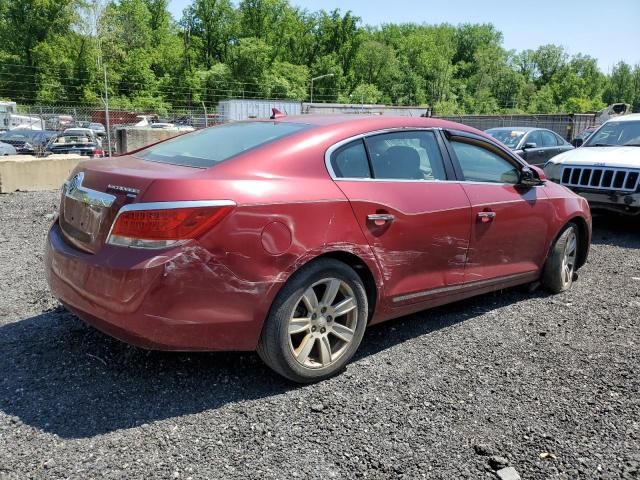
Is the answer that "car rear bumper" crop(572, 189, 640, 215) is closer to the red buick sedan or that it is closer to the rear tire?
the rear tire

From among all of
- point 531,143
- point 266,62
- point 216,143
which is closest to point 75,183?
point 216,143

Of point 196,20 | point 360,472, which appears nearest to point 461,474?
point 360,472

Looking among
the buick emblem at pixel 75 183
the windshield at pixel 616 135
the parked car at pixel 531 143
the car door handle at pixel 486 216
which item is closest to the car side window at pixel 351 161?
the car door handle at pixel 486 216

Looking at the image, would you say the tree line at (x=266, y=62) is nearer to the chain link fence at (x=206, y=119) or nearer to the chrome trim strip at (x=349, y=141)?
the chain link fence at (x=206, y=119)

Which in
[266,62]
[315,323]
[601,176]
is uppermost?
[266,62]

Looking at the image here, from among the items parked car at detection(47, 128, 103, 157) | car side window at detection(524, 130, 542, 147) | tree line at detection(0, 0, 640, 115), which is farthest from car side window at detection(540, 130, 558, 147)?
tree line at detection(0, 0, 640, 115)

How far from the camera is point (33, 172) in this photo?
10391 mm

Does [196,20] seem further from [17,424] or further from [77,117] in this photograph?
[17,424]

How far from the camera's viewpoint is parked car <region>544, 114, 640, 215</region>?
7461 mm

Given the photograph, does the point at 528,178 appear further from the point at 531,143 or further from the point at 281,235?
the point at 531,143

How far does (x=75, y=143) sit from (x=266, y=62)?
204 ft

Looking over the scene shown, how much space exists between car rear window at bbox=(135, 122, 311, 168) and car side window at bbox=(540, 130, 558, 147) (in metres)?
10.7

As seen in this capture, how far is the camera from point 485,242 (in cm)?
418

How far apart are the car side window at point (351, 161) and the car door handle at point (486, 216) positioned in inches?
42.8
